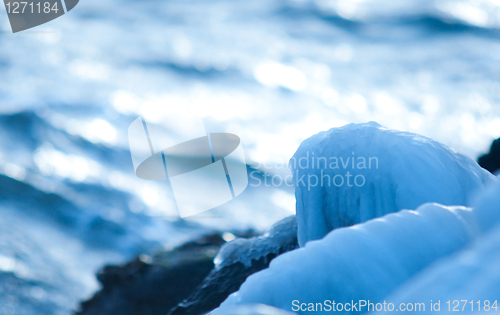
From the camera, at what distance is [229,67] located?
821 cm

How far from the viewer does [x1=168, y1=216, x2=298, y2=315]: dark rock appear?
2611 millimetres

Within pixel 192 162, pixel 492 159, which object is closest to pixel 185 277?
pixel 492 159

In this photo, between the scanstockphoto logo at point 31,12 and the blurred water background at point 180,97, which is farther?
the scanstockphoto logo at point 31,12

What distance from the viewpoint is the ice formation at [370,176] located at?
71.9 inches

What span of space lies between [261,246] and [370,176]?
1137 mm

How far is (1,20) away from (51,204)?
6.32 metres

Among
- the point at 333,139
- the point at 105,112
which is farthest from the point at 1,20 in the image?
the point at 333,139

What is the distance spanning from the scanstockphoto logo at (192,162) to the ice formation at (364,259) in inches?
147

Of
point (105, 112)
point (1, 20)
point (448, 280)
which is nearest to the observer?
point (448, 280)

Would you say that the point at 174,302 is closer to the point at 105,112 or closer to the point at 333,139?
the point at 333,139

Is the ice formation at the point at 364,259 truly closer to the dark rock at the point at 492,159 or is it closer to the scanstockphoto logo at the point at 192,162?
the dark rock at the point at 492,159

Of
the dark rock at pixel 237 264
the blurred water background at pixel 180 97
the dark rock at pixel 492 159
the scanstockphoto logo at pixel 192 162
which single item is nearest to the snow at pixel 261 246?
the dark rock at pixel 237 264
